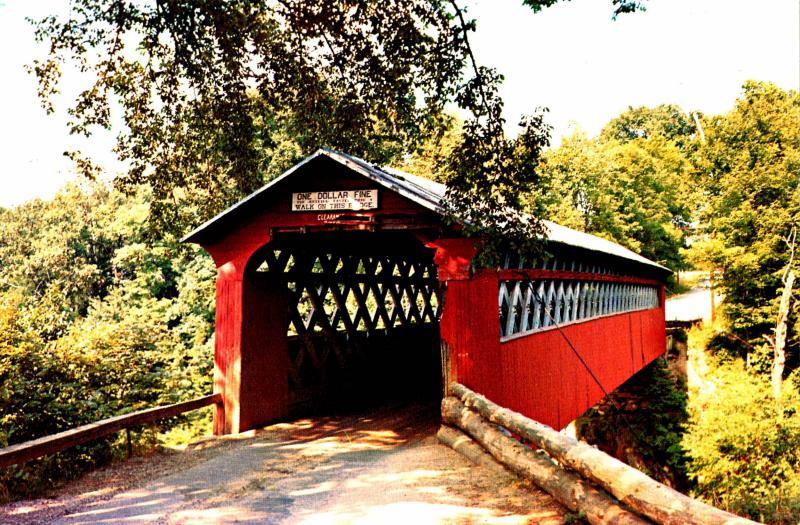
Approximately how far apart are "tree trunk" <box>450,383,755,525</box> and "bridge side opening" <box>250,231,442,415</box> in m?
3.80

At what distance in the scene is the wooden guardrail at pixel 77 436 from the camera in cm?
521

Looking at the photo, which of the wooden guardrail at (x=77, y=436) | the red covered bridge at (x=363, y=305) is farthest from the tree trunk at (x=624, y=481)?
the wooden guardrail at (x=77, y=436)

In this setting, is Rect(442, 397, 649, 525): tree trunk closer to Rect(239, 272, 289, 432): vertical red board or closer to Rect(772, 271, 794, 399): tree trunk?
Rect(239, 272, 289, 432): vertical red board

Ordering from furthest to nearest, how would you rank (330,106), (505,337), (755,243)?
(755,243) → (330,106) → (505,337)

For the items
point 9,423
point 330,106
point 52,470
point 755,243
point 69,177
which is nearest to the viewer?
point 52,470

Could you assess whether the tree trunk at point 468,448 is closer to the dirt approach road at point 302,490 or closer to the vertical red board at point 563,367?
the dirt approach road at point 302,490

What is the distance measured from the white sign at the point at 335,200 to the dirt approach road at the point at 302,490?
2.91 m

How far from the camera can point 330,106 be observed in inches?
362

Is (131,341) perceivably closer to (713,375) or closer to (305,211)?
(305,211)

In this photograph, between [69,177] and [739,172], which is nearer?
[739,172]

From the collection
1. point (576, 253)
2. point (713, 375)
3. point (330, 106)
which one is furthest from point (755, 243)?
point (330, 106)

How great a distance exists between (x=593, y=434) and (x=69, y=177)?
33407 mm

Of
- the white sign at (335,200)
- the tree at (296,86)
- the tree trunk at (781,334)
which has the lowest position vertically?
the tree trunk at (781,334)

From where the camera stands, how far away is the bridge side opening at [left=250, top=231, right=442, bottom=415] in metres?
9.71
